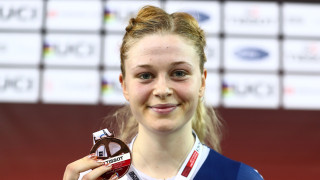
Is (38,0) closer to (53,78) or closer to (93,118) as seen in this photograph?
(53,78)

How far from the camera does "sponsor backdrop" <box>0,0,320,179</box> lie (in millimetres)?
3402

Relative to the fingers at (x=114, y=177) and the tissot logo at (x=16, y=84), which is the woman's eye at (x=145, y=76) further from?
the tissot logo at (x=16, y=84)

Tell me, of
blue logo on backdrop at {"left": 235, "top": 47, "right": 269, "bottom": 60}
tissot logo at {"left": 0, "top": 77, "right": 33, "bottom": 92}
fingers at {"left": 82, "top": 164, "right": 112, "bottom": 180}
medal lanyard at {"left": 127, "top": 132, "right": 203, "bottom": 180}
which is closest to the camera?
fingers at {"left": 82, "top": 164, "right": 112, "bottom": 180}

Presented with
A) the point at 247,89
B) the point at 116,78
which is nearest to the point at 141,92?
the point at 116,78

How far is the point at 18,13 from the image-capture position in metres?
3.47

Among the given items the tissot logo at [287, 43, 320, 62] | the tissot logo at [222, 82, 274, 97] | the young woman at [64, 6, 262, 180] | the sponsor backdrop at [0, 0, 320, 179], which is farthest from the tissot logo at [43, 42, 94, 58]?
the young woman at [64, 6, 262, 180]

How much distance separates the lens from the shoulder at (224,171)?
3.61ft

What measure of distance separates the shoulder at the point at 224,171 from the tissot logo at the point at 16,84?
257 cm

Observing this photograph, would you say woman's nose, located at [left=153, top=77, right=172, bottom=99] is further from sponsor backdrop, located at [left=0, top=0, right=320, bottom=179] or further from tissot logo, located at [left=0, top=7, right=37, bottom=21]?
tissot logo, located at [left=0, top=7, right=37, bottom=21]

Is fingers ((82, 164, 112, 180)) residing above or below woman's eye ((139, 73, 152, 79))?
below

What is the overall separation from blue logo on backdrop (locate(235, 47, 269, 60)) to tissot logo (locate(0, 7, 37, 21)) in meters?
1.79

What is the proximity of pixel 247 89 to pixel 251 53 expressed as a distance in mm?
320

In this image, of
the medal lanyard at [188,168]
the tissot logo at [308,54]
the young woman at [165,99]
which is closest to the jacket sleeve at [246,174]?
the young woman at [165,99]

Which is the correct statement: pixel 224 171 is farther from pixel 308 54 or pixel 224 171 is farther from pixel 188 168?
pixel 308 54
